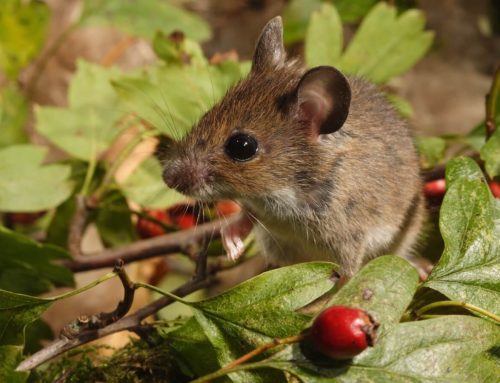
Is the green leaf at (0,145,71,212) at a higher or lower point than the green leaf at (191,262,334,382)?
lower

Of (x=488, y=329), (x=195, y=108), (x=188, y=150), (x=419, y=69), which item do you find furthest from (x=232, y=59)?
(x=419, y=69)

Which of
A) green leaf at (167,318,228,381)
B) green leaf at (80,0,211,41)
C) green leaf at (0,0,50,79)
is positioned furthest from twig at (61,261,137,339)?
green leaf at (80,0,211,41)

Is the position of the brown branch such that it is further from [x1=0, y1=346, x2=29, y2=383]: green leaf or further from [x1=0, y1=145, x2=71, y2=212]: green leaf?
[x1=0, y1=145, x2=71, y2=212]: green leaf

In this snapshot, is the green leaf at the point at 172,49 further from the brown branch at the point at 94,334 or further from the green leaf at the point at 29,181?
the brown branch at the point at 94,334

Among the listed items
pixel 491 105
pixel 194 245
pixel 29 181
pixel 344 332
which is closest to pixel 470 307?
pixel 344 332

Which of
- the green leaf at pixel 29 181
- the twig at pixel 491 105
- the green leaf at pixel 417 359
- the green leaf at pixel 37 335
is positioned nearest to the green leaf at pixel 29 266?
the green leaf at pixel 37 335

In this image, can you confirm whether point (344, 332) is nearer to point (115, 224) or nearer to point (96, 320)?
point (96, 320)
